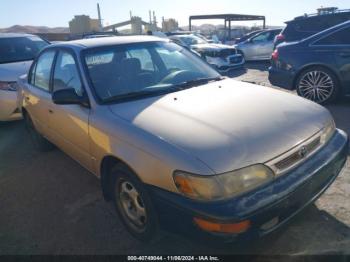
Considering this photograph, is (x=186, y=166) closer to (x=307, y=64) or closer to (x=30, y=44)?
(x=307, y=64)

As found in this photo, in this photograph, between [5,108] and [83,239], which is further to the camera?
[5,108]

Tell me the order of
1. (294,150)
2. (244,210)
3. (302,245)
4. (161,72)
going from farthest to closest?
(161,72), (302,245), (294,150), (244,210)

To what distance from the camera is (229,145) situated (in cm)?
208

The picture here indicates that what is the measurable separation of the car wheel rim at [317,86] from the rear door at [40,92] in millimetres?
4548

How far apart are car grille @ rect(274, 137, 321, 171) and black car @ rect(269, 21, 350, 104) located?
382 centimetres

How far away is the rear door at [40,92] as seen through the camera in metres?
3.87

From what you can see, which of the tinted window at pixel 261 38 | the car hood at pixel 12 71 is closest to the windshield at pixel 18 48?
the car hood at pixel 12 71

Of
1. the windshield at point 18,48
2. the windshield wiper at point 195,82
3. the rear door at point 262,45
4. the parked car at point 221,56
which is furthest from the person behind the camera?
the rear door at point 262,45

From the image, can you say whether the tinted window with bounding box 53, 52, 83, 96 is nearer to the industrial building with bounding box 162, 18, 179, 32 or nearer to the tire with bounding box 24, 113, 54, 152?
the tire with bounding box 24, 113, 54, 152

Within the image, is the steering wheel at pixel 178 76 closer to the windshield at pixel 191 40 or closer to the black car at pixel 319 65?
the black car at pixel 319 65

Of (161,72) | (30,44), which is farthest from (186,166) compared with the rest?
(30,44)

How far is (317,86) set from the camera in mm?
5922

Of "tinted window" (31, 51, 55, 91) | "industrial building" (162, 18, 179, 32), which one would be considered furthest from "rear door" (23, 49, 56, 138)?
"industrial building" (162, 18, 179, 32)

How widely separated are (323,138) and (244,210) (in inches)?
44.2
